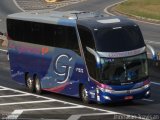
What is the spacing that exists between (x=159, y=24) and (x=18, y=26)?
116 feet

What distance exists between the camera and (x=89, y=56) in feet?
84.7

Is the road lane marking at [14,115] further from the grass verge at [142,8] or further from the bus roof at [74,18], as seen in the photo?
the grass verge at [142,8]

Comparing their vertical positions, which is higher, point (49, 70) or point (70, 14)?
point (70, 14)

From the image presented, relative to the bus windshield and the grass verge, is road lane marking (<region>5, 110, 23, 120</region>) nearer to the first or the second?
the bus windshield

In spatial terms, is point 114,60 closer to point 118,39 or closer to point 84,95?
point 118,39

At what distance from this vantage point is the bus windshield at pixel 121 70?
2534 cm

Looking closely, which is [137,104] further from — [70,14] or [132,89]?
[70,14]

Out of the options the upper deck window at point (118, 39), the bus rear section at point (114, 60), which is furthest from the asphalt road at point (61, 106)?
the upper deck window at point (118, 39)

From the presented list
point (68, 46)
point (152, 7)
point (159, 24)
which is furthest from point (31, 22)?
point (152, 7)

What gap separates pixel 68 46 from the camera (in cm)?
2744

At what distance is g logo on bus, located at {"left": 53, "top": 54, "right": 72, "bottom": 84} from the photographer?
27.6 meters

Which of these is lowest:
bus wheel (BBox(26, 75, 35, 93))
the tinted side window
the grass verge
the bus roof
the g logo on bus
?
the grass verge

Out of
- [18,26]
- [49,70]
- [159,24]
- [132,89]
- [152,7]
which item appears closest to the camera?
[132,89]

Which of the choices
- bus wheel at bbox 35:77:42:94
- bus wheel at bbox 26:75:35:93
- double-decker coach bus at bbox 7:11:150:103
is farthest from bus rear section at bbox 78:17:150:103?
bus wheel at bbox 26:75:35:93
